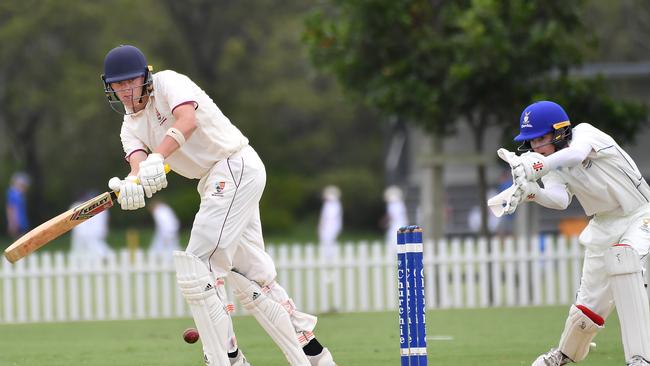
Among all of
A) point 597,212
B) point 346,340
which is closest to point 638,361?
point 597,212

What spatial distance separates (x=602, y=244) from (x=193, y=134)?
8.39 ft

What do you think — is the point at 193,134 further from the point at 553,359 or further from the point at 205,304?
the point at 553,359

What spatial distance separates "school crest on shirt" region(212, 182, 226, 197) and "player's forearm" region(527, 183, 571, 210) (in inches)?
71.1

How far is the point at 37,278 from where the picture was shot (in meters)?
14.8

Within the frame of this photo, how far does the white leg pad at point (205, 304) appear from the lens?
6570 millimetres

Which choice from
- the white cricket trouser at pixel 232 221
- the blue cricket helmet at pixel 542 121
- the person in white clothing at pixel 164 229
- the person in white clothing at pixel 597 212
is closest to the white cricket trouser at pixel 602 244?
the person in white clothing at pixel 597 212

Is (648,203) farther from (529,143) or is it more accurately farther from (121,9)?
(121,9)

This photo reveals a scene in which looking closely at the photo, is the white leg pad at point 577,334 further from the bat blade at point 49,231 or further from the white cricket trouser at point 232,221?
the bat blade at point 49,231

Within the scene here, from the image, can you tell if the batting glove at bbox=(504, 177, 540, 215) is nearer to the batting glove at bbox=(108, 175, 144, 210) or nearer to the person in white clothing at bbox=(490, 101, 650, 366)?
the person in white clothing at bbox=(490, 101, 650, 366)

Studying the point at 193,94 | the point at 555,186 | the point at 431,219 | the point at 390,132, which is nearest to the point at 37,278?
the point at 431,219

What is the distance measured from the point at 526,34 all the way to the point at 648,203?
763cm

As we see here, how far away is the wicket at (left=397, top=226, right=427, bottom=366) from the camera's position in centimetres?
614

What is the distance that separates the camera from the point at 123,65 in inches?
269

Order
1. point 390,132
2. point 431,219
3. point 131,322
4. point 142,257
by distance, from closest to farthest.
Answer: point 131,322
point 142,257
point 431,219
point 390,132
